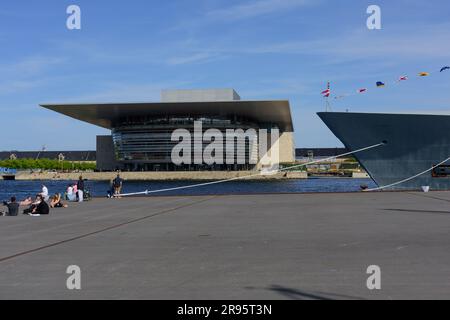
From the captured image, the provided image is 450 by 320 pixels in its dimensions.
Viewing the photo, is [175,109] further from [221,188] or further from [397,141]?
[397,141]

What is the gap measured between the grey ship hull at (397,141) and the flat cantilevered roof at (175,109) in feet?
206

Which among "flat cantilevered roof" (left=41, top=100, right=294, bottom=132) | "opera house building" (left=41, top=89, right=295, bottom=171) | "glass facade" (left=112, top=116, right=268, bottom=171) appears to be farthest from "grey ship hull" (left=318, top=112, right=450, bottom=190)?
"glass facade" (left=112, top=116, right=268, bottom=171)

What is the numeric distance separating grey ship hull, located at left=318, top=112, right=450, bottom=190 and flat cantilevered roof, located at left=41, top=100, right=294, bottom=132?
62.9 meters

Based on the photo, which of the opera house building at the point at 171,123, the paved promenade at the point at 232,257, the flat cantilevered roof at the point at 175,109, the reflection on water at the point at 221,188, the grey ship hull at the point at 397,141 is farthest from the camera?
the opera house building at the point at 171,123

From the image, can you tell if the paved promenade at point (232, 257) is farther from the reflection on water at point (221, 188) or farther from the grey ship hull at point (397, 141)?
the reflection on water at point (221, 188)

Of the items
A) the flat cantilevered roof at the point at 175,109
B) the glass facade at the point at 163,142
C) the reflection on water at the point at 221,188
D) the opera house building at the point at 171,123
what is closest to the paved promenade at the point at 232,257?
the reflection on water at the point at 221,188

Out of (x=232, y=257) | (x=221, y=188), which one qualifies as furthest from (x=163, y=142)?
(x=232, y=257)

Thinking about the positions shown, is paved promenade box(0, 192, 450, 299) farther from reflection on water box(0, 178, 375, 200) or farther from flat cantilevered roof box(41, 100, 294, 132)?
flat cantilevered roof box(41, 100, 294, 132)

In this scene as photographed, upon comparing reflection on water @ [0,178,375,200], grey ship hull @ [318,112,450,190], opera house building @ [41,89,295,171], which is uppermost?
opera house building @ [41,89,295,171]

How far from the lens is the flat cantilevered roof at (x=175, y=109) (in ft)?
292

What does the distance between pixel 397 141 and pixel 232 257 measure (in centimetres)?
1818

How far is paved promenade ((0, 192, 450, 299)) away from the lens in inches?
223

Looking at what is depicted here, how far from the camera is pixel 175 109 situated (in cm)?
9456
